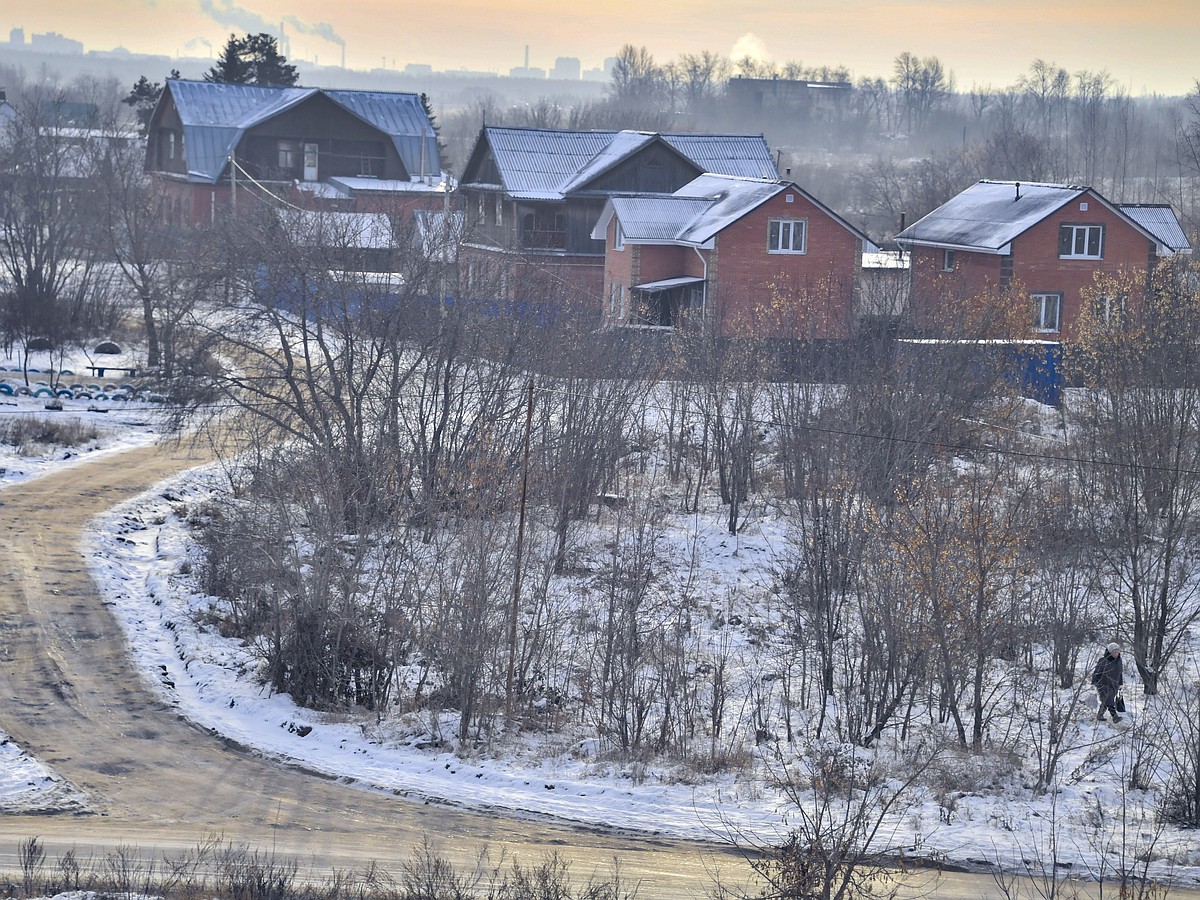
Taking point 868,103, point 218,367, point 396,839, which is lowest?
point 396,839

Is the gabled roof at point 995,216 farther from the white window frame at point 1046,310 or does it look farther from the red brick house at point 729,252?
the red brick house at point 729,252

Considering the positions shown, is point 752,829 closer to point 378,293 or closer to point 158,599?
point 158,599

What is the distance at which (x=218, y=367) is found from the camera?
2106cm

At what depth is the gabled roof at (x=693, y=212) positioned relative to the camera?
101ft

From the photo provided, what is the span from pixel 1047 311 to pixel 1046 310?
0.04 metres

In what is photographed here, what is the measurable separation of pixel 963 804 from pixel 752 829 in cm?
222

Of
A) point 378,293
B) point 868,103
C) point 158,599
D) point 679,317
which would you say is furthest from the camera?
point 868,103

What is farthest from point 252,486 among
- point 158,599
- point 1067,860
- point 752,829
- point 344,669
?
point 1067,860

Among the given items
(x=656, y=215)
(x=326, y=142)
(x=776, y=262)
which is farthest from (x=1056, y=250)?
(x=326, y=142)

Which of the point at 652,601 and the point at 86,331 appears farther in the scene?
the point at 86,331

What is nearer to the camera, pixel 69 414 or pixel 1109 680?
pixel 1109 680

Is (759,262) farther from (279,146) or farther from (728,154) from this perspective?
(279,146)

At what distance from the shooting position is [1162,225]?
32688mm

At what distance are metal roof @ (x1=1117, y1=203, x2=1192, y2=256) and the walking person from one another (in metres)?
19.8
